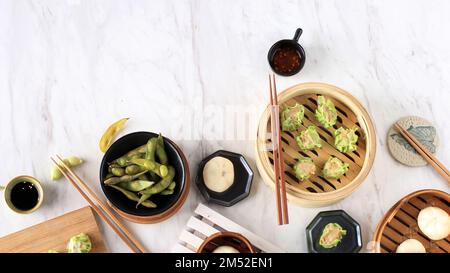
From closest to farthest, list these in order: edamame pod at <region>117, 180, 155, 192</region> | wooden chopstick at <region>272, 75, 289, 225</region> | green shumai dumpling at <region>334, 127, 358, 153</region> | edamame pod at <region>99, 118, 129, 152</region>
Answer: wooden chopstick at <region>272, 75, 289, 225</region> → edamame pod at <region>117, 180, 155, 192</region> → green shumai dumpling at <region>334, 127, 358, 153</region> → edamame pod at <region>99, 118, 129, 152</region>

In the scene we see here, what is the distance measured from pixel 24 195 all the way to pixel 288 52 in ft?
5.08

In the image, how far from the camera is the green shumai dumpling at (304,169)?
274 cm

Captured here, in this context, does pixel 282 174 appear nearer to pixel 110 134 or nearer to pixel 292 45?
pixel 292 45

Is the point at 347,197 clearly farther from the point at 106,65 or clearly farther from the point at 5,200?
the point at 5,200

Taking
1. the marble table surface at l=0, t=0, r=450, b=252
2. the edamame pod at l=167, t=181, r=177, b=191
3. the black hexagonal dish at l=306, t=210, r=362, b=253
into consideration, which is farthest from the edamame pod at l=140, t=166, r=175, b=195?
the black hexagonal dish at l=306, t=210, r=362, b=253

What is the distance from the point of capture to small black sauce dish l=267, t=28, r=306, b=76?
2908 millimetres

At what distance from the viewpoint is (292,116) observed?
110 inches

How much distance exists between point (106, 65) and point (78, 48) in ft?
0.60

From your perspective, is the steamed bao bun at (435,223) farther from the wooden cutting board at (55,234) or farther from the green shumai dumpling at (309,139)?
the wooden cutting board at (55,234)

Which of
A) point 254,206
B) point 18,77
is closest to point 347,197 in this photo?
point 254,206

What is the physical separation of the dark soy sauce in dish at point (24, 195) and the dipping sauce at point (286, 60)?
1.40 meters

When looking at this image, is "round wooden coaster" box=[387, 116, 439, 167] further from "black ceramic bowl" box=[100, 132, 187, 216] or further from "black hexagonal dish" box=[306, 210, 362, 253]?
"black ceramic bowl" box=[100, 132, 187, 216]

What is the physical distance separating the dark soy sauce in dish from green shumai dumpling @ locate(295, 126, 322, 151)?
1364 mm

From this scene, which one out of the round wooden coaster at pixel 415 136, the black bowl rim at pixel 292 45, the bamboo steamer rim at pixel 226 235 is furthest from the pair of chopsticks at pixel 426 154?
the bamboo steamer rim at pixel 226 235
